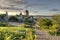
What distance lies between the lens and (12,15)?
1070cm

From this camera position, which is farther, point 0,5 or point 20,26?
point 20,26

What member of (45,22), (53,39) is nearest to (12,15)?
(45,22)

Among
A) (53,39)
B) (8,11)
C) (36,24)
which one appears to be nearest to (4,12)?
(8,11)

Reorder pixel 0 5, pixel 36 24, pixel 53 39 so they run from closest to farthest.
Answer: pixel 53 39
pixel 0 5
pixel 36 24

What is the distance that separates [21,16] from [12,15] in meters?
0.45

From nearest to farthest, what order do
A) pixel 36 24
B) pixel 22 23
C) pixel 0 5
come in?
pixel 0 5
pixel 22 23
pixel 36 24

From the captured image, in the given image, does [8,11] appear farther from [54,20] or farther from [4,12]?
[54,20]

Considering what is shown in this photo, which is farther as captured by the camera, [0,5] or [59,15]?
[59,15]

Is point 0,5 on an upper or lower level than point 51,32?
upper

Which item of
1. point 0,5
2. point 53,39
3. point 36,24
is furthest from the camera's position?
point 36,24

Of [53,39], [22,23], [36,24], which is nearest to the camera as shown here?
[53,39]

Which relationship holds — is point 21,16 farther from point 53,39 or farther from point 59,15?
point 53,39

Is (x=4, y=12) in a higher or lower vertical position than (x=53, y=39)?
higher

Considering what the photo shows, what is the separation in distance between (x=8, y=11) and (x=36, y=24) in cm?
189
